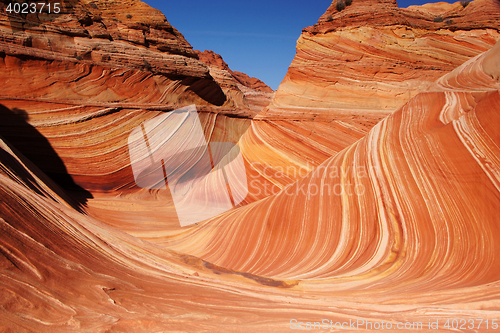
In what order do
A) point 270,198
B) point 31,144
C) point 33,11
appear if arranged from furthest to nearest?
point 33,11 → point 31,144 → point 270,198

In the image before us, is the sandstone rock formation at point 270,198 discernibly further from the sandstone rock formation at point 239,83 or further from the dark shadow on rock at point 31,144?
the sandstone rock formation at point 239,83

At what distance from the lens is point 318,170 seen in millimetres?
4898

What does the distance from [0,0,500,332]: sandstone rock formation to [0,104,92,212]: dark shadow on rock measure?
1.4 inches

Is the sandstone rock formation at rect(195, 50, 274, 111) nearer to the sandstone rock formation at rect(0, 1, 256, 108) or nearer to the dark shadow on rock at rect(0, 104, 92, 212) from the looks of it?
the sandstone rock formation at rect(0, 1, 256, 108)

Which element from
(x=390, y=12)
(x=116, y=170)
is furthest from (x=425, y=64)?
(x=116, y=170)

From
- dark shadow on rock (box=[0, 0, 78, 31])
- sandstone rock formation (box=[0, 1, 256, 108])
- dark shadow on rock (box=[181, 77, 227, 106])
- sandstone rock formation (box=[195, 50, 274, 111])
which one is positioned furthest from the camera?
sandstone rock formation (box=[195, 50, 274, 111])

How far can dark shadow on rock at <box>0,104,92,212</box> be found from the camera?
7609 millimetres

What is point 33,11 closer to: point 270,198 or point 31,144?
point 31,144

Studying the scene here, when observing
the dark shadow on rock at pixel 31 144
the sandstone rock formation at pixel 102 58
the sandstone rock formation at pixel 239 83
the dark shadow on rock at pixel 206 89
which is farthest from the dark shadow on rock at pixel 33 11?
the sandstone rock formation at pixel 239 83

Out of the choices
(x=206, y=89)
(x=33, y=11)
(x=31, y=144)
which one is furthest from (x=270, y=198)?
(x=33, y=11)

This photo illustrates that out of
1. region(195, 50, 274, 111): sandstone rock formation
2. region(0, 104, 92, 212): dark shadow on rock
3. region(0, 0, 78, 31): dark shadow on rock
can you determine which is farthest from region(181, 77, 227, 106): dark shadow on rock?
region(0, 104, 92, 212): dark shadow on rock

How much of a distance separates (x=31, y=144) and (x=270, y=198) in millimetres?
6548

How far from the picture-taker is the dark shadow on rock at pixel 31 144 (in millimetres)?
7609

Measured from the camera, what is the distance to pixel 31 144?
7750mm
